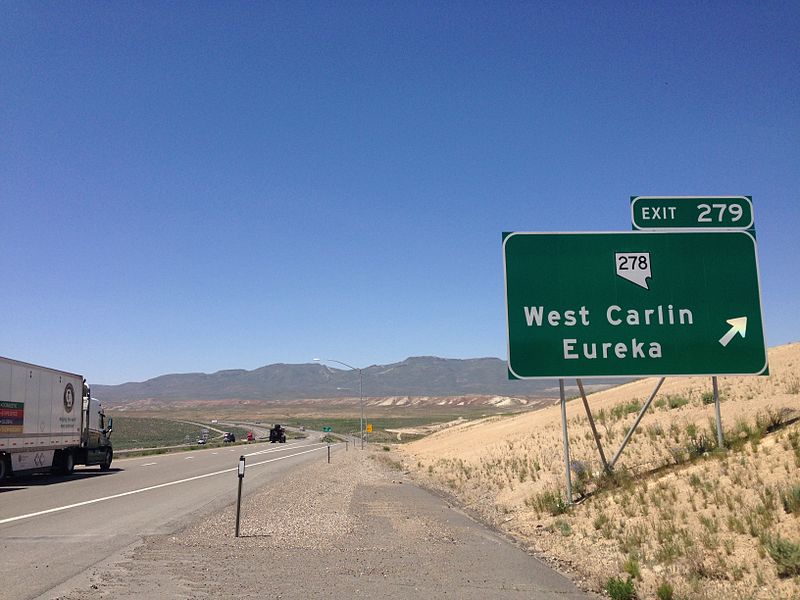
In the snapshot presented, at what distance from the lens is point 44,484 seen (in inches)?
990

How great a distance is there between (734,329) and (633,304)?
225 centimetres

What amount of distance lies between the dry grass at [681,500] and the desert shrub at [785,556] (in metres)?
0.01

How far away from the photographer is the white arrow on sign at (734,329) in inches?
569

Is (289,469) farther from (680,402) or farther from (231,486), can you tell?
(680,402)

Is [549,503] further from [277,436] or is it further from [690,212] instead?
[277,436]

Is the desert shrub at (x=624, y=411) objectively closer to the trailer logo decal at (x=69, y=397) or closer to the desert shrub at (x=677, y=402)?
the desert shrub at (x=677, y=402)

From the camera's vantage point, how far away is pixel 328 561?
10148mm

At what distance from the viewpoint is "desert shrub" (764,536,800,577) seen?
306 inches

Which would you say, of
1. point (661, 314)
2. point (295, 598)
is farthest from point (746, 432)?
point (295, 598)

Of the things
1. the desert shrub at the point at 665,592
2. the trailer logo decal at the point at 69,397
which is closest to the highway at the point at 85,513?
the trailer logo decal at the point at 69,397

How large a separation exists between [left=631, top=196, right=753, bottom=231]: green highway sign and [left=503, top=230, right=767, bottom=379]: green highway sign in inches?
11.0

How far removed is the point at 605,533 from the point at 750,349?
590 centimetres

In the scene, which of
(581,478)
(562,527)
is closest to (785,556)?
(562,527)

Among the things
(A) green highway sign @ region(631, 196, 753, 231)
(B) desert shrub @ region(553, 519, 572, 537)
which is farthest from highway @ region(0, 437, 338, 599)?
(A) green highway sign @ region(631, 196, 753, 231)
